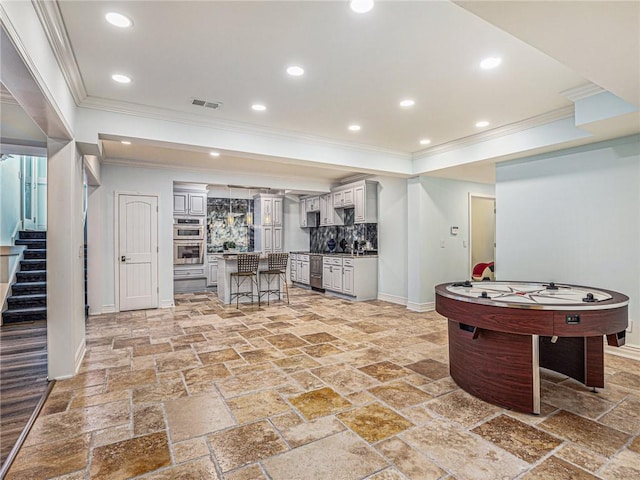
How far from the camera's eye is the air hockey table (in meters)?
2.30

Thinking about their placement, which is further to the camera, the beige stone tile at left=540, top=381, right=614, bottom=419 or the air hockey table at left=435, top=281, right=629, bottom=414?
the beige stone tile at left=540, top=381, right=614, bottom=419

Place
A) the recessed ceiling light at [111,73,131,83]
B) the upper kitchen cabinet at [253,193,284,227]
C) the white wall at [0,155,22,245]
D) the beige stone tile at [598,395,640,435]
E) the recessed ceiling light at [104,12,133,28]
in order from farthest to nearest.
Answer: the upper kitchen cabinet at [253,193,284,227] → the white wall at [0,155,22,245] → the recessed ceiling light at [111,73,131,83] → the beige stone tile at [598,395,640,435] → the recessed ceiling light at [104,12,133,28]

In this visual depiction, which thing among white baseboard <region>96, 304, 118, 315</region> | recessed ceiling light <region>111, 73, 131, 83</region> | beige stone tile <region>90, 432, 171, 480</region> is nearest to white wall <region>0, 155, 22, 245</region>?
white baseboard <region>96, 304, 118, 315</region>

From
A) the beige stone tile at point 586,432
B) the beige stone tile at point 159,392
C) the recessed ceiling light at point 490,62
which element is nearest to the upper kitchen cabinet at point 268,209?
the beige stone tile at point 159,392

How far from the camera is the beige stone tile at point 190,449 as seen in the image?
2016mm

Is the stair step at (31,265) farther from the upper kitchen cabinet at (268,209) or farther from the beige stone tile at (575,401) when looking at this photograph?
the beige stone tile at (575,401)

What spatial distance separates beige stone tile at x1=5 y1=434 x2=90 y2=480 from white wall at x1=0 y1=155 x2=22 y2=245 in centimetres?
513

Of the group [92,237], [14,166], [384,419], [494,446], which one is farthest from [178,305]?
[494,446]

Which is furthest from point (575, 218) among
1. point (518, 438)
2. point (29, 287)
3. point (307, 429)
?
point (29, 287)

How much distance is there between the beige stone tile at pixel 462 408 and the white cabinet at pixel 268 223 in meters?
6.83

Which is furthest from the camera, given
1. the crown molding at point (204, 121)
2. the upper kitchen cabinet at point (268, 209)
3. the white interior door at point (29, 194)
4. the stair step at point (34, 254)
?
the upper kitchen cabinet at point (268, 209)

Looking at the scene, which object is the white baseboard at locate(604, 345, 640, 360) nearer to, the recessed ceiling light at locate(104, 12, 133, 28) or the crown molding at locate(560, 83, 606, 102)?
the crown molding at locate(560, 83, 606, 102)

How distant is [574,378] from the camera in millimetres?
3006

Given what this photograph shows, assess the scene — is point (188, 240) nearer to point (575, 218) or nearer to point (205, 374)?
point (205, 374)
